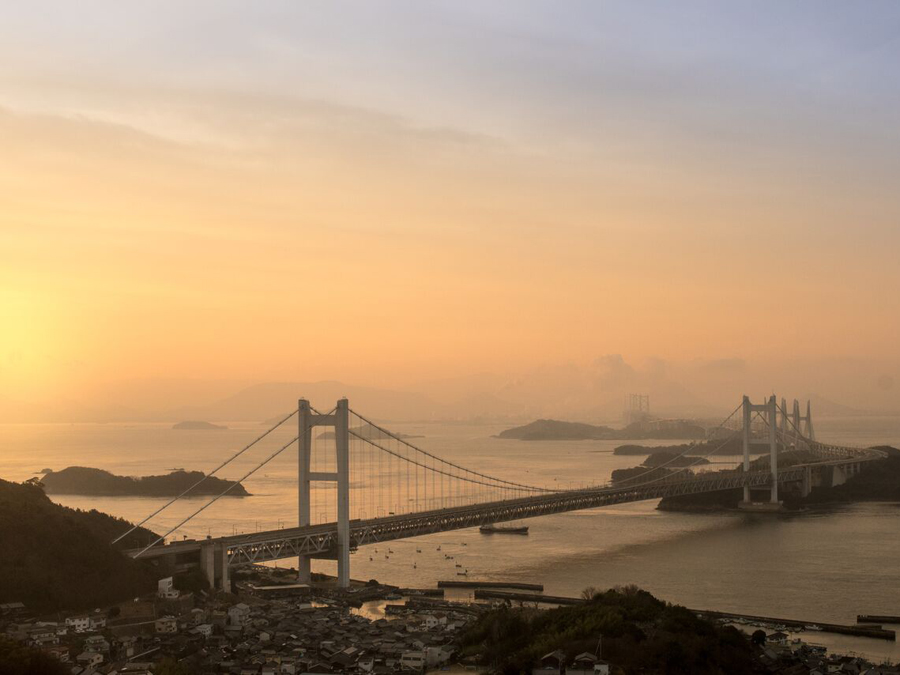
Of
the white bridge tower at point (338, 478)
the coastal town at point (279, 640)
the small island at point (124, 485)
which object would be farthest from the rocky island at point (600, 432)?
the coastal town at point (279, 640)

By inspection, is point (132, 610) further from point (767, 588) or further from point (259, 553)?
point (767, 588)

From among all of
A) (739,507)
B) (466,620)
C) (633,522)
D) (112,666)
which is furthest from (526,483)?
(112,666)

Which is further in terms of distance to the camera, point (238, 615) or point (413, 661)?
point (238, 615)

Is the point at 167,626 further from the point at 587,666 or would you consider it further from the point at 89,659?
the point at 587,666

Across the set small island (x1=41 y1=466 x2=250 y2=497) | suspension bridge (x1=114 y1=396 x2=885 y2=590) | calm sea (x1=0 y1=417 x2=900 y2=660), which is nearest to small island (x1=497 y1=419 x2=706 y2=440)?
suspension bridge (x1=114 y1=396 x2=885 y2=590)

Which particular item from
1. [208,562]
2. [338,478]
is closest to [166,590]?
[208,562]

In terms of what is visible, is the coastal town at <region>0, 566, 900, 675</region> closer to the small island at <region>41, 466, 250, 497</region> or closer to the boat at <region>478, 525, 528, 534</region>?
the boat at <region>478, 525, 528, 534</region>
